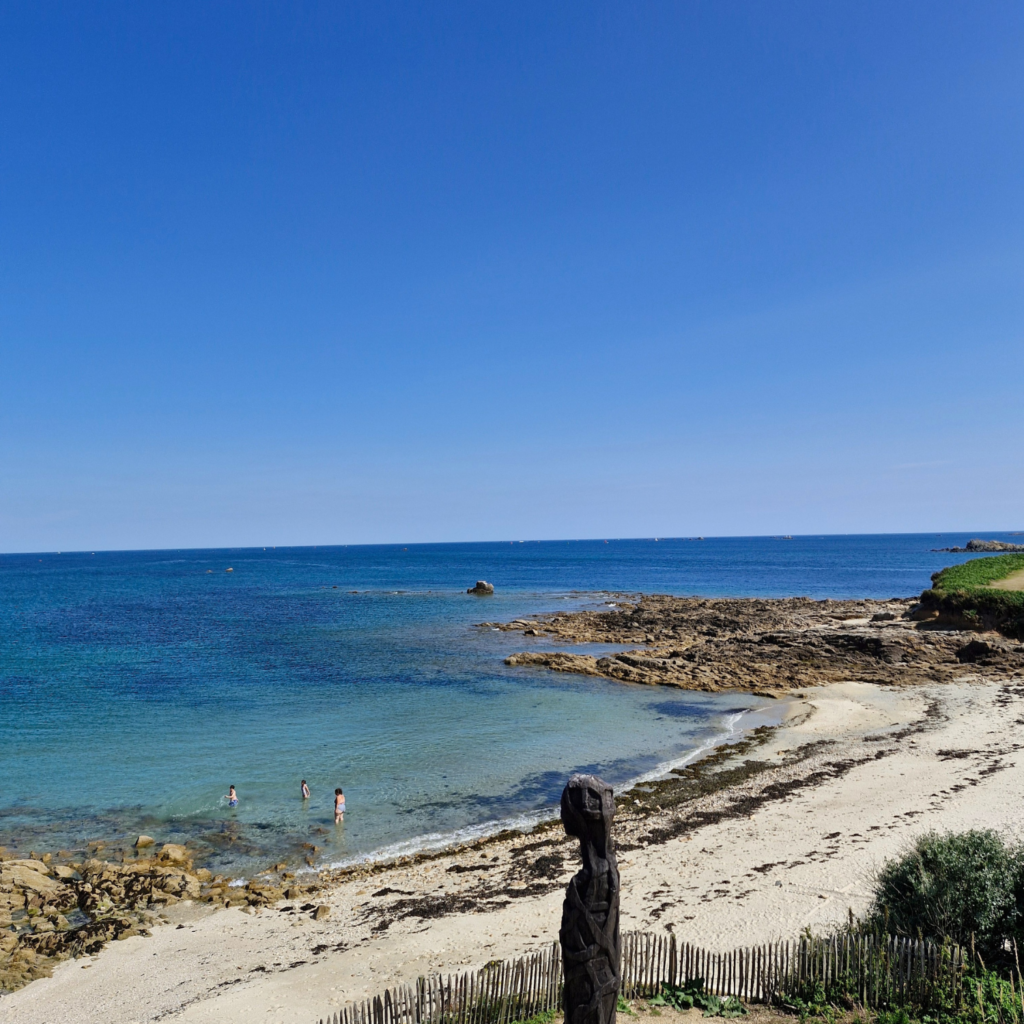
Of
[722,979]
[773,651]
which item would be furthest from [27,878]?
[773,651]

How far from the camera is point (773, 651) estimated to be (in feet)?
153

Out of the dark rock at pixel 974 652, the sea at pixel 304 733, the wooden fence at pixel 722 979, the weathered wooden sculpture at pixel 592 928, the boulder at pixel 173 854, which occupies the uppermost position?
the weathered wooden sculpture at pixel 592 928

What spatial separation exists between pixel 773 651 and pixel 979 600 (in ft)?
48.5

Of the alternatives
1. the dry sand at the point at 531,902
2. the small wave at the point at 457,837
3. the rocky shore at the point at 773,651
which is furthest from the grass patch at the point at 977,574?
the small wave at the point at 457,837

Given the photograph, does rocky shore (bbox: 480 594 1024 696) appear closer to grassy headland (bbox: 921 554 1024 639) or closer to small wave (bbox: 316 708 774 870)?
grassy headland (bbox: 921 554 1024 639)

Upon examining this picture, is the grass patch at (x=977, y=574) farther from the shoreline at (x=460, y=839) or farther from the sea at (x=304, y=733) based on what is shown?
the shoreline at (x=460, y=839)

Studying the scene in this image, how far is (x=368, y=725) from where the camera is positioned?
31.6 meters

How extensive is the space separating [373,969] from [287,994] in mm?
1521

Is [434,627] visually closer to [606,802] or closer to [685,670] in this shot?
[685,670]

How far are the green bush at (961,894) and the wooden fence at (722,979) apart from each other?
1.98 feet

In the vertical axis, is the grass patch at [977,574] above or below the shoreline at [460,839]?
above

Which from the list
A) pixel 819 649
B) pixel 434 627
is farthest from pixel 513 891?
pixel 434 627

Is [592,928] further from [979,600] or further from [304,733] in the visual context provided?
[979,600]

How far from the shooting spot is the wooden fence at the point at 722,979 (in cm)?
952
